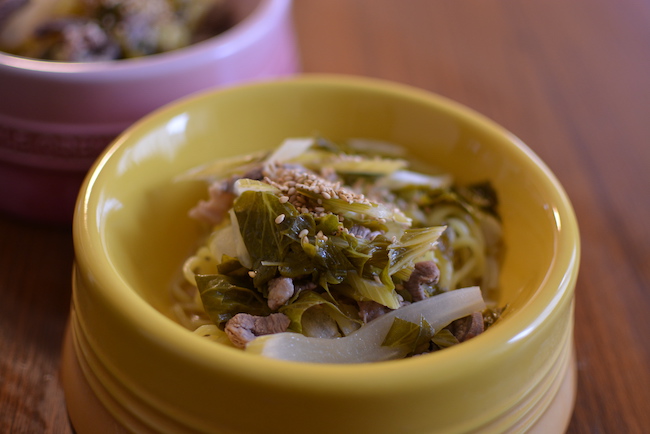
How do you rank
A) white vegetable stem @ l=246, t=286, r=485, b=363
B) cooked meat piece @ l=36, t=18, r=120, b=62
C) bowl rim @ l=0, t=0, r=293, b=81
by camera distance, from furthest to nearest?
cooked meat piece @ l=36, t=18, r=120, b=62
bowl rim @ l=0, t=0, r=293, b=81
white vegetable stem @ l=246, t=286, r=485, b=363

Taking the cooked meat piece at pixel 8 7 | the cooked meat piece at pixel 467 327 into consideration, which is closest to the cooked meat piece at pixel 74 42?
the cooked meat piece at pixel 8 7

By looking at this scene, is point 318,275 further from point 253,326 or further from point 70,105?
point 70,105

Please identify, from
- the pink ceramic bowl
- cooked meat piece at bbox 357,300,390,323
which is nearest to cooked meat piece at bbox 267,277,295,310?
cooked meat piece at bbox 357,300,390,323

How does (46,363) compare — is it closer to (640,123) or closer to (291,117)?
(291,117)

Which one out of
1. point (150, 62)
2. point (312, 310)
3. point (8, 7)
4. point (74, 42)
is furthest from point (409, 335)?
point (8, 7)

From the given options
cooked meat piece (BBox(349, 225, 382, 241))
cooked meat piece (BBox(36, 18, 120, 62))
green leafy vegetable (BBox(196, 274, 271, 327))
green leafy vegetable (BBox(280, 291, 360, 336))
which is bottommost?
green leafy vegetable (BBox(196, 274, 271, 327))

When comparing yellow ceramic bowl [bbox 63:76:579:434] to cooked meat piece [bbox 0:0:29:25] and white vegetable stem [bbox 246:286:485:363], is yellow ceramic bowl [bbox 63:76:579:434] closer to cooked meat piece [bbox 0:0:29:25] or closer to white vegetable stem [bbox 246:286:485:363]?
white vegetable stem [bbox 246:286:485:363]

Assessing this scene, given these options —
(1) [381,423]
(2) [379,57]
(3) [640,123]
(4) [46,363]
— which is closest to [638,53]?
(3) [640,123]
